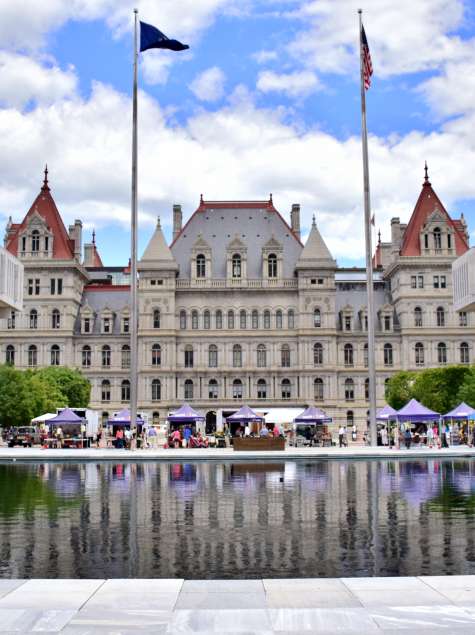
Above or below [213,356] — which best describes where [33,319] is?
above

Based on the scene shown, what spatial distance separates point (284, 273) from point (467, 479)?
6446 centimetres

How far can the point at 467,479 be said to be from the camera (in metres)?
28.4

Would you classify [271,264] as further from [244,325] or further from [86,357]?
[86,357]

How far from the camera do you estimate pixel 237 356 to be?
9075 centimetres

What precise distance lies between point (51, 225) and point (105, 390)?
19.2 metres

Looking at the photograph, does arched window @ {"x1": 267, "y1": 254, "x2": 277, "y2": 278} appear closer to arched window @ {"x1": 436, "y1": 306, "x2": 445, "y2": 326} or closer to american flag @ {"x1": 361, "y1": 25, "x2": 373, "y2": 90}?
arched window @ {"x1": 436, "y1": 306, "x2": 445, "y2": 326}

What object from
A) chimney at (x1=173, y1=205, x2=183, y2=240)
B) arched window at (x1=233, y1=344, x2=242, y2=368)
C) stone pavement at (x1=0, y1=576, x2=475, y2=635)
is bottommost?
stone pavement at (x1=0, y1=576, x2=475, y2=635)

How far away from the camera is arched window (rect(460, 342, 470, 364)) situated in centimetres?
8994

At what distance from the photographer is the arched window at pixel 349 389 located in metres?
92.0

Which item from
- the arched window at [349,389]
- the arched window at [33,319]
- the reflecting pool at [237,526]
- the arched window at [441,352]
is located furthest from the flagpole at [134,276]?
the arched window at [441,352]

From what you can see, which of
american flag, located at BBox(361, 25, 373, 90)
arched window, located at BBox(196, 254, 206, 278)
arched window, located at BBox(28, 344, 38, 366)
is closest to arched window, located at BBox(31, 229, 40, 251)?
arched window, located at BBox(28, 344, 38, 366)

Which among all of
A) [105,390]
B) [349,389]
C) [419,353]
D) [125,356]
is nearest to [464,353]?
[419,353]

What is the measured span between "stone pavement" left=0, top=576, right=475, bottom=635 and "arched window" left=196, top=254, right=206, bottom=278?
80723 millimetres

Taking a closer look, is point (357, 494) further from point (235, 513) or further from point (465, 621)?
point (465, 621)
